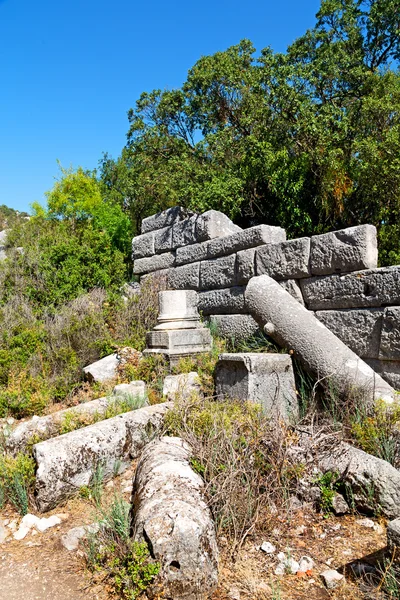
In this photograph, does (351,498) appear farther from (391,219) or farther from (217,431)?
(391,219)

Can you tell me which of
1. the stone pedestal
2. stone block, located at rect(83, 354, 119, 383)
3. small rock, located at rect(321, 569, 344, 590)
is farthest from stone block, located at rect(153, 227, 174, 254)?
small rock, located at rect(321, 569, 344, 590)

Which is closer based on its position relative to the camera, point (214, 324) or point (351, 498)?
point (351, 498)

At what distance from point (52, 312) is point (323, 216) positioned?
5838 mm

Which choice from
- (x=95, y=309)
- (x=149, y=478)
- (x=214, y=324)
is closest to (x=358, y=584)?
(x=149, y=478)

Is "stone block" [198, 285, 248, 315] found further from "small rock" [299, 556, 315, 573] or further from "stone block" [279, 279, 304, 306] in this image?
"small rock" [299, 556, 315, 573]

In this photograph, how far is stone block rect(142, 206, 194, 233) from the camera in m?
9.24

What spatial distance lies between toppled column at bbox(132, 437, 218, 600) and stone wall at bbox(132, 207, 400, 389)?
3259 mm

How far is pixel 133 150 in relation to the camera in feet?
40.3

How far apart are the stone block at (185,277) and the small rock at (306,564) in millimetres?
5806

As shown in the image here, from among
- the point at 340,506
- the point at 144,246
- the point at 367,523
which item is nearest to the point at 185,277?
the point at 144,246

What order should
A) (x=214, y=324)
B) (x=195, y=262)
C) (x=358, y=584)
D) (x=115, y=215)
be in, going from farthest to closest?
Answer: (x=115, y=215) → (x=195, y=262) → (x=214, y=324) → (x=358, y=584)

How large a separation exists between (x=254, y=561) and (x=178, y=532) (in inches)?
27.9

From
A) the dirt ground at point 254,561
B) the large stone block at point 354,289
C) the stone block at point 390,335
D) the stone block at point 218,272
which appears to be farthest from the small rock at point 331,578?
the stone block at point 218,272

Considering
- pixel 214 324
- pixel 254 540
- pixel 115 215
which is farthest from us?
pixel 115 215
